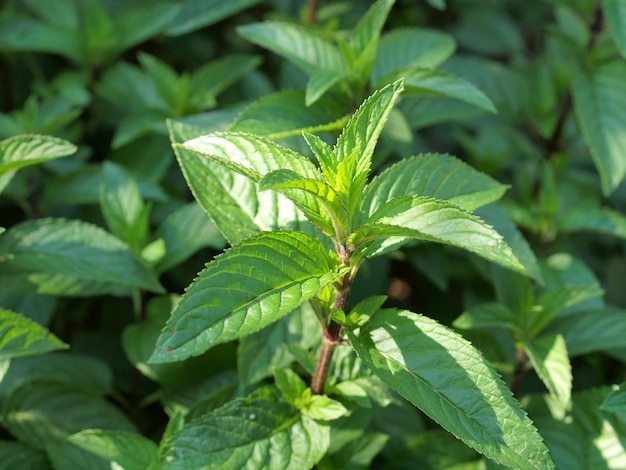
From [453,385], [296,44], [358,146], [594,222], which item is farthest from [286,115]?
[594,222]

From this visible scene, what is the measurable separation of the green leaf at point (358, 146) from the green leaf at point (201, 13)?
1.22m

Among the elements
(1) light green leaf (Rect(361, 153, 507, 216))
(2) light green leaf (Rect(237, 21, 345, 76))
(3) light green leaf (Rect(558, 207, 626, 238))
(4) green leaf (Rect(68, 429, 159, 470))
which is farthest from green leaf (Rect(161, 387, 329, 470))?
(3) light green leaf (Rect(558, 207, 626, 238))

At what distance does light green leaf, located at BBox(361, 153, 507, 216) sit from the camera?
1301 millimetres

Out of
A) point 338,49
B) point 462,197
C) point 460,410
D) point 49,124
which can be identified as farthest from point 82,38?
point 460,410

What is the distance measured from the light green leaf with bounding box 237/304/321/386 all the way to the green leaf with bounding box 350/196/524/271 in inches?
18.8

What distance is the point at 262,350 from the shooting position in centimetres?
159

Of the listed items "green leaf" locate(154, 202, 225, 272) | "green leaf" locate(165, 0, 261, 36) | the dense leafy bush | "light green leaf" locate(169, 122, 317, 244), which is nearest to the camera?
the dense leafy bush

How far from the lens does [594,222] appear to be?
6.58 feet

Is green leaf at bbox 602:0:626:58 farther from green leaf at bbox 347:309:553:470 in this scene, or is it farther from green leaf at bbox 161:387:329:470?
green leaf at bbox 161:387:329:470

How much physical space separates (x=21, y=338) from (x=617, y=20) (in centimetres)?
177

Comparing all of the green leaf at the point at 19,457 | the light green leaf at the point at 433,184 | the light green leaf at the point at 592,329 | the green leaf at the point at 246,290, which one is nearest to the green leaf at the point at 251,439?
the green leaf at the point at 246,290

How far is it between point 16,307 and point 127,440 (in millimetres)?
590

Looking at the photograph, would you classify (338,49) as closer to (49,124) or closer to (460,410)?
(49,124)

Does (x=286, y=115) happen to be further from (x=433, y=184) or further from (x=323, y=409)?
(x=323, y=409)
